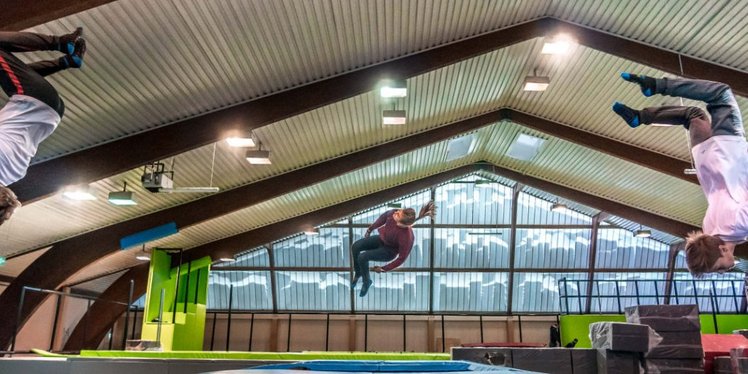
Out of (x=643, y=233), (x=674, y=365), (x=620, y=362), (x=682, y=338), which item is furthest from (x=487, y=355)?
(x=643, y=233)

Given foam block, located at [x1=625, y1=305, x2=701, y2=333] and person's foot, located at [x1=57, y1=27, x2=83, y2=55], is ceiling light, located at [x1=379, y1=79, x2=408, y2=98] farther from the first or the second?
person's foot, located at [x1=57, y1=27, x2=83, y2=55]

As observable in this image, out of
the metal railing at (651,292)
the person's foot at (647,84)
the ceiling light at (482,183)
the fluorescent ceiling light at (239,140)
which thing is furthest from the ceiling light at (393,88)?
the metal railing at (651,292)

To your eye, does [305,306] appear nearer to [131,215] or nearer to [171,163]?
[131,215]

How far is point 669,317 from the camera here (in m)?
6.73

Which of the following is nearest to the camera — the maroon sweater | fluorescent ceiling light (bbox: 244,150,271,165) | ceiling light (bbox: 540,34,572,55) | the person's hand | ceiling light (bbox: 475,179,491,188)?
the person's hand

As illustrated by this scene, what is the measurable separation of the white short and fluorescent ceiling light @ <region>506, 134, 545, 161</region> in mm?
10951

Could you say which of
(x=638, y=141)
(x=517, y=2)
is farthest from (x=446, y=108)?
(x=638, y=141)

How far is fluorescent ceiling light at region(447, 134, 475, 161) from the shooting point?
1269 centimetres

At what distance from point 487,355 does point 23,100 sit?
5776mm

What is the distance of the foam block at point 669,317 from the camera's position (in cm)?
665

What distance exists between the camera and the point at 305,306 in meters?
17.8

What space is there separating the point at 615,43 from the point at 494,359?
196 inches

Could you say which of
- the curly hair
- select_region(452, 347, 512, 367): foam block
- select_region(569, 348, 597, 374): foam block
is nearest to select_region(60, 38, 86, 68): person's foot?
the curly hair

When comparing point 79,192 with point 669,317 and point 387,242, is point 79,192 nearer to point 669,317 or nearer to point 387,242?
point 387,242
